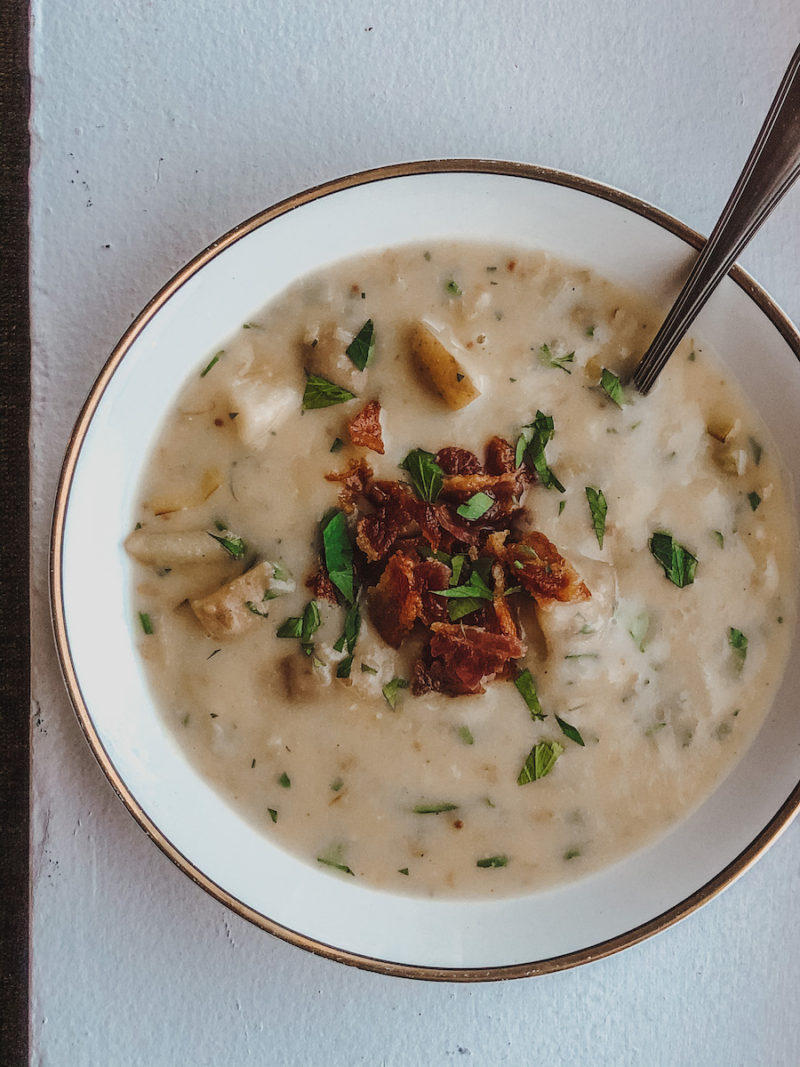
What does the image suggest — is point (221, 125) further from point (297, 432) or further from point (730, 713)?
point (730, 713)

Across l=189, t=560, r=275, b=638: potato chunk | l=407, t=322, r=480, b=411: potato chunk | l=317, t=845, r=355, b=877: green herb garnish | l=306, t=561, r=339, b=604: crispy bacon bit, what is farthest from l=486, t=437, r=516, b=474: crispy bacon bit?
l=317, t=845, r=355, b=877: green herb garnish

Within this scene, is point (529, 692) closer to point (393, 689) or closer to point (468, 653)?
point (468, 653)

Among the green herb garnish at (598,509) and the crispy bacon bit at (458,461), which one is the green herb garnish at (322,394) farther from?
the green herb garnish at (598,509)

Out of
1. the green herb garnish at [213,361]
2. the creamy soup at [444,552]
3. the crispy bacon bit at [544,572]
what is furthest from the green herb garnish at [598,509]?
the green herb garnish at [213,361]

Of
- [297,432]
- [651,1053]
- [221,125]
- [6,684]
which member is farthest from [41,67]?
[651,1053]

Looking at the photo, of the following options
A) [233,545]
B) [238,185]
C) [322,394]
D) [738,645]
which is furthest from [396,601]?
[238,185]

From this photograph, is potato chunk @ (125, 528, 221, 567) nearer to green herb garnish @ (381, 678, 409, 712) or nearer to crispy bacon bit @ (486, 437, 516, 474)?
green herb garnish @ (381, 678, 409, 712)

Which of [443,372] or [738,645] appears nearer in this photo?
[443,372]
